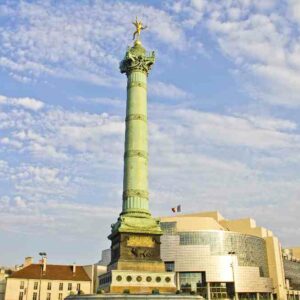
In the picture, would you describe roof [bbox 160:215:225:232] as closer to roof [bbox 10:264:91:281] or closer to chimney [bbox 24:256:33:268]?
roof [bbox 10:264:91:281]

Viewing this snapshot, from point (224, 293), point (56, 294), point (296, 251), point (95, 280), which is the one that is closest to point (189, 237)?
point (224, 293)

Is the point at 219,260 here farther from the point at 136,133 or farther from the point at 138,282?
the point at 138,282

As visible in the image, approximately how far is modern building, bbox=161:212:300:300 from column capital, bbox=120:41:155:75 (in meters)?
50.0

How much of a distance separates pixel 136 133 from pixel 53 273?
150ft

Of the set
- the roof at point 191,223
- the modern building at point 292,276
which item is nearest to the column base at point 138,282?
the roof at point 191,223

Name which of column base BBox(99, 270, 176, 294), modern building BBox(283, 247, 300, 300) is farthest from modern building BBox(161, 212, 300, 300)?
column base BBox(99, 270, 176, 294)

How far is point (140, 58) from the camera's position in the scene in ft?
164

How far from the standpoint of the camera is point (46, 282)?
78.2 metres

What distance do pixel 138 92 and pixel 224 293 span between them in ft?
189

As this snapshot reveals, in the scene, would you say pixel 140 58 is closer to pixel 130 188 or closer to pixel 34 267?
pixel 130 188

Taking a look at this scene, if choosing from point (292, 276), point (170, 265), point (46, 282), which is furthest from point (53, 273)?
point (292, 276)

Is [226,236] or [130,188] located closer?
[130,188]

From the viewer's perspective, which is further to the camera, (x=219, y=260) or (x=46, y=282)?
(x=219, y=260)

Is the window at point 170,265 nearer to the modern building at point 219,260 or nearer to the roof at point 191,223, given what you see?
the modern building at point 219,260
